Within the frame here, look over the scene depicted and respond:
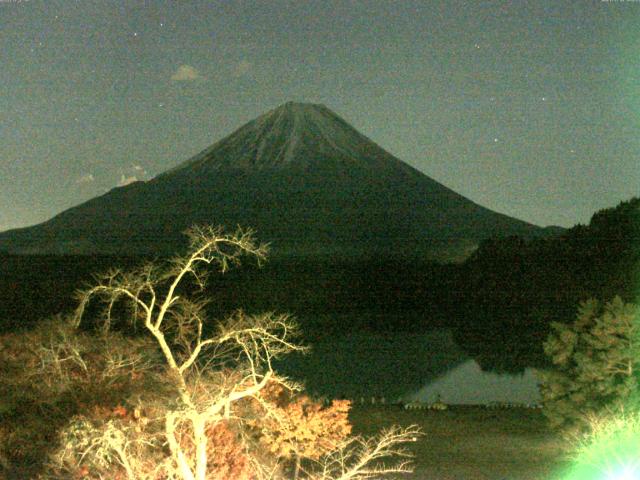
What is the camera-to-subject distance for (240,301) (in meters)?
43.8

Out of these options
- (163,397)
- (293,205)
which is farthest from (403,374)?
(293,205)

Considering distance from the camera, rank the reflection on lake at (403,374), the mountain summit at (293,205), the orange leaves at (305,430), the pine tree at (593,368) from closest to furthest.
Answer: the orange leaves at (305,430)
the pine tree at (593,368)
the reflection on lake at (403,374)
the mountain summit at (293,205)

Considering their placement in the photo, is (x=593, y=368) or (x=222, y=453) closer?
(x=222, y=453)

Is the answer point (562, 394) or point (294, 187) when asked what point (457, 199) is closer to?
point (294, 187)

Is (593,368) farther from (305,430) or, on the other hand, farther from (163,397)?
(163,397)

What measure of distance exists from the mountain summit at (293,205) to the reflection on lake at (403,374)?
4700 cm

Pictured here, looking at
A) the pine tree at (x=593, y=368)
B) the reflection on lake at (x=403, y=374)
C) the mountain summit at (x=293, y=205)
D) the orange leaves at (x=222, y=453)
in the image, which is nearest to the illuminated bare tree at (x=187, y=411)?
the orange leaves at (x=222, y=453)

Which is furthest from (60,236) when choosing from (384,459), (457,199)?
(384,459)

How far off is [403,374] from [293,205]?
67061 millimetres

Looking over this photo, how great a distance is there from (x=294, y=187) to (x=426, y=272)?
139ft

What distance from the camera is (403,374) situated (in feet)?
82.3

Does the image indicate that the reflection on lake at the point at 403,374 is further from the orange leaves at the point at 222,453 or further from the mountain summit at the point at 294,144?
the mountain summit at the point at 294,144

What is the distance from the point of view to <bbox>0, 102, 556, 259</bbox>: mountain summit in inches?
3342

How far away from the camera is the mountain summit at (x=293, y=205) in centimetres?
8488
